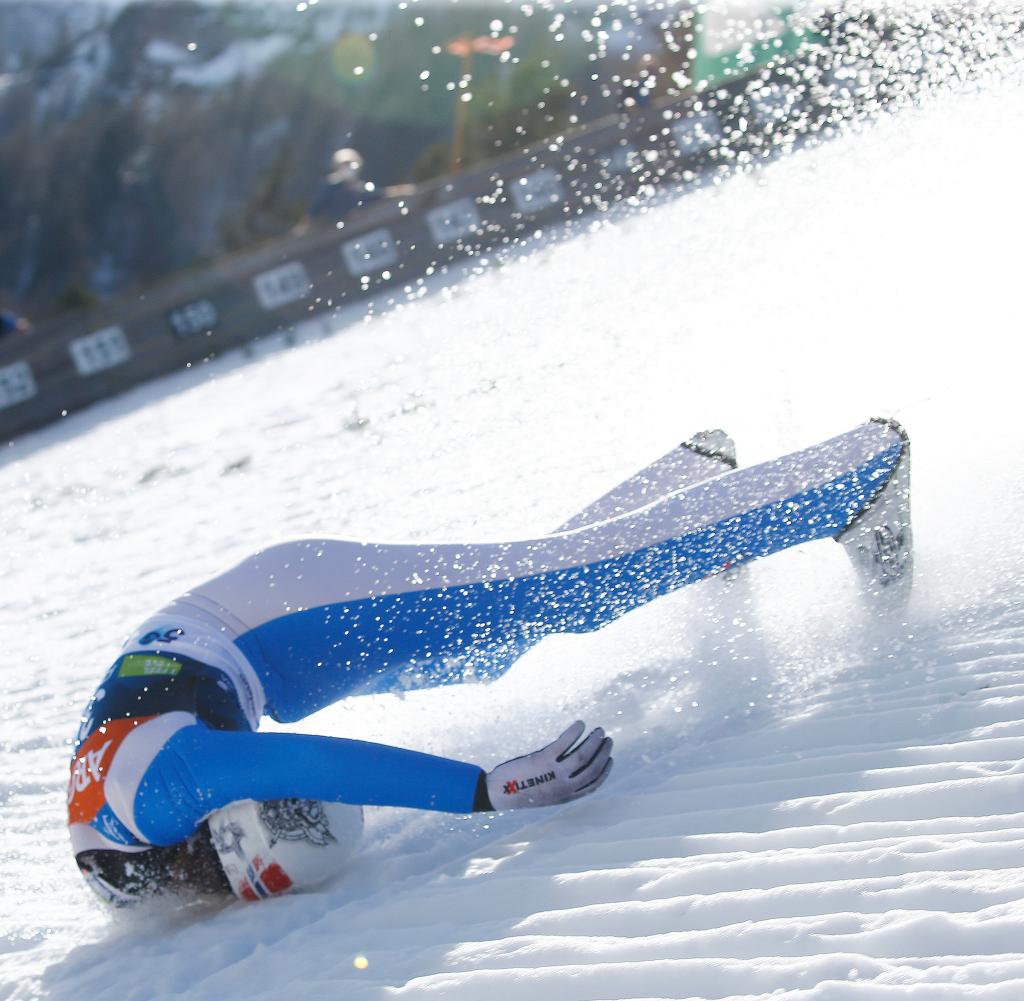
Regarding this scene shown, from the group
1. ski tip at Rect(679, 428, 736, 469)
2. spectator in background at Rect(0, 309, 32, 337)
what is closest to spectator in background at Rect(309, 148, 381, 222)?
spectator in background at Rect(0, 309, 32, 337)

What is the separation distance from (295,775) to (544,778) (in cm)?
51

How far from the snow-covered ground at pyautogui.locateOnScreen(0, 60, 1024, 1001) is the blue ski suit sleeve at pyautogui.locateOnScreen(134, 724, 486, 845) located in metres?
0.20

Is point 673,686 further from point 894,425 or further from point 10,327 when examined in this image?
point 10,327

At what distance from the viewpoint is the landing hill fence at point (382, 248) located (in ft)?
38.3

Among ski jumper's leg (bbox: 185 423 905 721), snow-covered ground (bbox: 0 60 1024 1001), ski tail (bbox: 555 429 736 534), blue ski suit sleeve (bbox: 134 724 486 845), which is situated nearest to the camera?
snow-covered ground (bbox: 0 60 1024 1001)

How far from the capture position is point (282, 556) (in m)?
3.12

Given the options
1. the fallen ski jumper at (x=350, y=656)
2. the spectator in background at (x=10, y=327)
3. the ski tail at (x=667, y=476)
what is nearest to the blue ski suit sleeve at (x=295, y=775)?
the fallen ski jumper at (x=350, y=656)

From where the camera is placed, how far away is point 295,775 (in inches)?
103

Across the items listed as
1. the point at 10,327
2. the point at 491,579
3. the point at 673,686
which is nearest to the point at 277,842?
the point at 491,579

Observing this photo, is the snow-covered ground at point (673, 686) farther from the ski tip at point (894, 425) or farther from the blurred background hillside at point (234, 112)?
the blurred background hillside at point (234, 112)

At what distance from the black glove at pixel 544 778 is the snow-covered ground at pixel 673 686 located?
0.09m

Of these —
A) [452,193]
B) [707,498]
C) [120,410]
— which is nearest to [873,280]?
[707,498]

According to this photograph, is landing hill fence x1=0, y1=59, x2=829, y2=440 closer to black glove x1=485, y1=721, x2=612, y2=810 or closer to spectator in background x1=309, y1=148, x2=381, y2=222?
spectator in background x1=309, y1=148, x2=381, y2=222

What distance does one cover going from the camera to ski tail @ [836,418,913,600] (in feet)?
10.1
